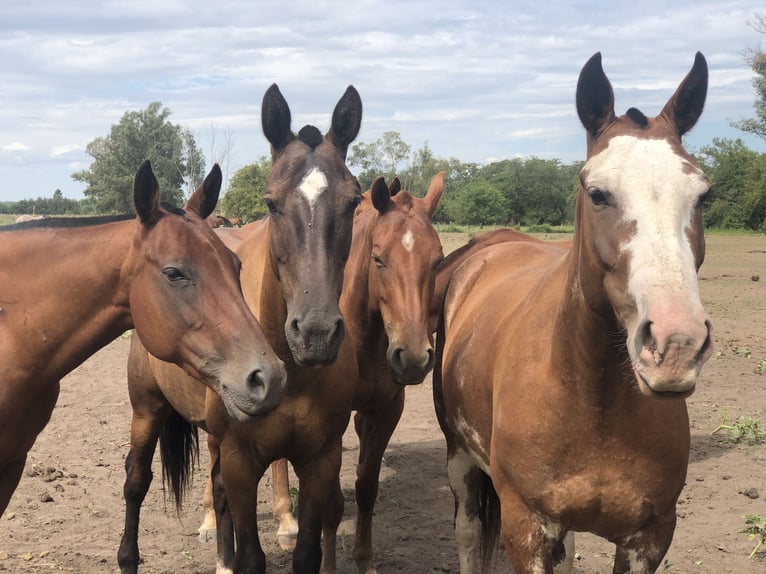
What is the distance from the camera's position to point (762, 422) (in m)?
7.12

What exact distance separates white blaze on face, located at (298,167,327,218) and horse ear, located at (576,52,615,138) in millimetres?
1208

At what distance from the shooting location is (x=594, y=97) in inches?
104

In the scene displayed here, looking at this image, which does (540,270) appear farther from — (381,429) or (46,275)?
(46,275)

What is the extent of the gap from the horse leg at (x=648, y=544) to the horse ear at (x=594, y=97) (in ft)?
5.02

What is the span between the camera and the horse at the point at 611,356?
6.82ft

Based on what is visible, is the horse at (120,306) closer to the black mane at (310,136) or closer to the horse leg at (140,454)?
the black mane at (310,136)

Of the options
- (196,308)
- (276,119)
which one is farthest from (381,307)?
(196,308)

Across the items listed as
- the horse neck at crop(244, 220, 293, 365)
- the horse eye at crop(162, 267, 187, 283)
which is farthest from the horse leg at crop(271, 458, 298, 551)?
the horse eye at crop(162, 267, 187, 283)

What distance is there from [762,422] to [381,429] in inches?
170

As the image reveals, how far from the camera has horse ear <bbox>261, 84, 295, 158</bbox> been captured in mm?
3496

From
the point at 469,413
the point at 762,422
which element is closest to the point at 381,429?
the point at 469,413

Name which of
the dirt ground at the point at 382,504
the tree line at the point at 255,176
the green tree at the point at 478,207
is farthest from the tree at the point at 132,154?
the dirt ground at the point at 382,504

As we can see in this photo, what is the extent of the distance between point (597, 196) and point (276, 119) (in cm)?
177

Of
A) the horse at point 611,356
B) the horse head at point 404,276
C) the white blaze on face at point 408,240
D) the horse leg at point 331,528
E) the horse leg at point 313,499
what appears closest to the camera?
the horse at point 611,356
